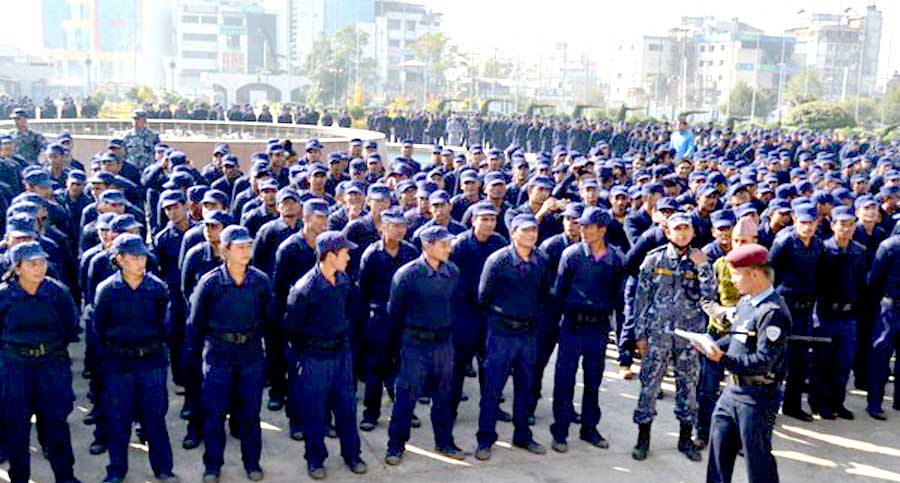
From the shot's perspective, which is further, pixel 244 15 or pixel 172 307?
pixel 244 15

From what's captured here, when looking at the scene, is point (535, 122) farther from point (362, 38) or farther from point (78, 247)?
point (362, 38)

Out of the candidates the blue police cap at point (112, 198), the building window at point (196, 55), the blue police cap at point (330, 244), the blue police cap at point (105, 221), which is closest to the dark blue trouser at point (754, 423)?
the blue police cap at point (330, 244)

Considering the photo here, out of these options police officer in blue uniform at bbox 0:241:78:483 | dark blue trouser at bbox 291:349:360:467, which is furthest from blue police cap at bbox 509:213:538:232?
police officer in blue uniform at bbox 0:241:78:483

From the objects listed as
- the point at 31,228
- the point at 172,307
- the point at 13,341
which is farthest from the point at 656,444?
the point at 31,228

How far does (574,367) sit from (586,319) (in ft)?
1.29

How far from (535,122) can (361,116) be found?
1220 centimetres

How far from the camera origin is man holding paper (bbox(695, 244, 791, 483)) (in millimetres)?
4988

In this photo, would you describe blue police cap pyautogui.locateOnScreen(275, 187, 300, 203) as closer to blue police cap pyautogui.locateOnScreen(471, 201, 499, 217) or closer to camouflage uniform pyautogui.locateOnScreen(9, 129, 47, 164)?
blue police cap pyautogui.locateOnScreen(471, 201, 499, 217)

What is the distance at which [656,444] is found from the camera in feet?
23.2

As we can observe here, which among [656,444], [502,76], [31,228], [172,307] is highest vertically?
[502,76]

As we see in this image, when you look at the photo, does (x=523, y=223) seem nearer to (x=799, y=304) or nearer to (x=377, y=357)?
(x=377, y=357)

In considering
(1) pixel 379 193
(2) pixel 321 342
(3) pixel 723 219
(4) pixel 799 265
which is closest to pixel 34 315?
(2) pixel 321 342

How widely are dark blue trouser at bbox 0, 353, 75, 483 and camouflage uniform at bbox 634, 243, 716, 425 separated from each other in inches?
161

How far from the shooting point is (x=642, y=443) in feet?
22.2
